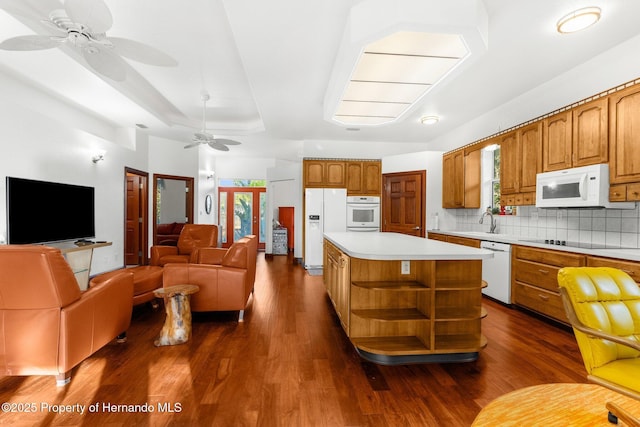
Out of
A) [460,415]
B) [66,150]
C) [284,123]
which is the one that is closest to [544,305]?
[460,415]

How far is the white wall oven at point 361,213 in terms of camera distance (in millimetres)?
6277

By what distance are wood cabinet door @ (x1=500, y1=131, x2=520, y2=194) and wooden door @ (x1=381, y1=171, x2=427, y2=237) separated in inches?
67.4

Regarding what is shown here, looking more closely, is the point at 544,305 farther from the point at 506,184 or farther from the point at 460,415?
the point at 460,415

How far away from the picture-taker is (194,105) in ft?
16.7

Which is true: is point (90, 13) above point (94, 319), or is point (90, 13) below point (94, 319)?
above

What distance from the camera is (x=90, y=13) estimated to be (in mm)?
1854

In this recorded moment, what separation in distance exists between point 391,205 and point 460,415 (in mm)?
4867

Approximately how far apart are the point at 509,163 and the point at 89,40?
4.63 m

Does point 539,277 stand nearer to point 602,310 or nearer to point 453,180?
point 602,310

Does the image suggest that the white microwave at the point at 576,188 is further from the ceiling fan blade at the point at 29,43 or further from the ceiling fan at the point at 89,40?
the ceiling fan blade at the point at 29,43

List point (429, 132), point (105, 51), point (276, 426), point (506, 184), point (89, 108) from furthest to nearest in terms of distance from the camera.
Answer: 1. point (429, 132)
2. point (89, 108)
3. point (506, 184)
4. point (105, 51)
5. point (276, 426)

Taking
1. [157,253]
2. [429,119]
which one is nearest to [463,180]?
[429,119]

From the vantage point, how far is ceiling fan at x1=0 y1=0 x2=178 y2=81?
1.85 metres

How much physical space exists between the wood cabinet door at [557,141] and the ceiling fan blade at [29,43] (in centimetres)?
463
